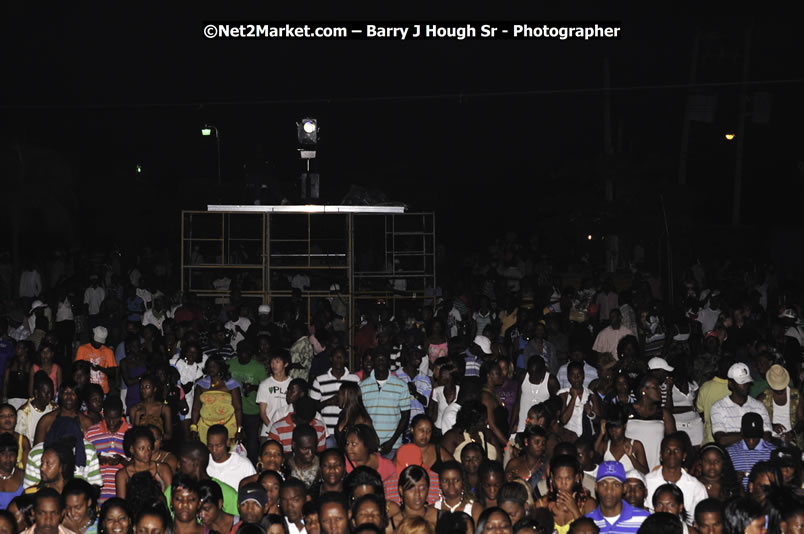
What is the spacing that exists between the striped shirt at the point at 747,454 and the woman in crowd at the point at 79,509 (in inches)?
188

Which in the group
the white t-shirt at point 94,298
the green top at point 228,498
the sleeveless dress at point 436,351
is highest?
the white t-shirt at point 94,298

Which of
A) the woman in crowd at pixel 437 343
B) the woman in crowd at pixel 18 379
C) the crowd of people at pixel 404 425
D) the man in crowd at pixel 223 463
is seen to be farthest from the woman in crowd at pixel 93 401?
the woman in crowd at pixel 437 343

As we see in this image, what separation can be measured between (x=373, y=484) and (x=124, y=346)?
20.8 feet

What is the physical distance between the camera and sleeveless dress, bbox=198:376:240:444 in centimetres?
1095

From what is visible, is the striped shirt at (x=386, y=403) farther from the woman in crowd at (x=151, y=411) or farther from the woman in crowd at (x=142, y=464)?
the woman in crowd at (x=142, y=464)

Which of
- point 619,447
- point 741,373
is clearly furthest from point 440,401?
point 741,373

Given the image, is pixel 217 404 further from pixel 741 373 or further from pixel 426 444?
pixel 741 373

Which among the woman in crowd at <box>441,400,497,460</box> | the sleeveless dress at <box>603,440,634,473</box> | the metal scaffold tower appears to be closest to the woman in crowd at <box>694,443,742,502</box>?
the sleeveless dress at <box>603,440,634,473</box>

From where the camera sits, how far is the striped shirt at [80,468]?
8.52 meters

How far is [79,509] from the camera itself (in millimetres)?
7312

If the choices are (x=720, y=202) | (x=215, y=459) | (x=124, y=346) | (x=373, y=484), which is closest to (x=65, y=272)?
(x=124, y=346)

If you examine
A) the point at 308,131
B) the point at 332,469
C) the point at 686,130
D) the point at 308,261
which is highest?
the point at 686,130

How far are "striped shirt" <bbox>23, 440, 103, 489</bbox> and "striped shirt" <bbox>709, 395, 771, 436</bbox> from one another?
5075mm

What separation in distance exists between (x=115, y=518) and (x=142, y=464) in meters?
1.80
